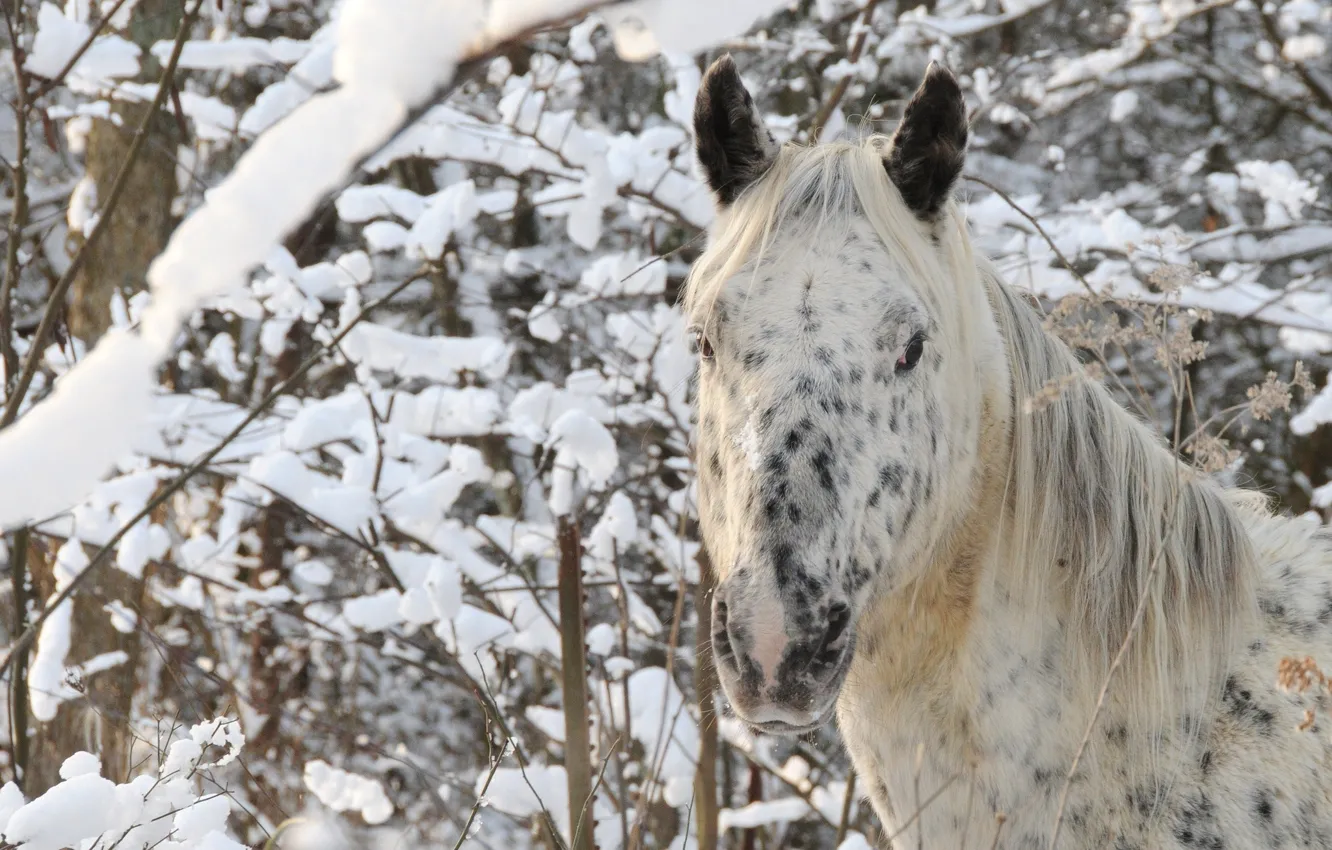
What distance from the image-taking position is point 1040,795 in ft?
6.27

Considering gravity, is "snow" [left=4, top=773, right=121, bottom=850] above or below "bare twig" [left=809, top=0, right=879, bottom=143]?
above

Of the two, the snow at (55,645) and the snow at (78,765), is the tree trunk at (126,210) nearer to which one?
the snow at (55,645)

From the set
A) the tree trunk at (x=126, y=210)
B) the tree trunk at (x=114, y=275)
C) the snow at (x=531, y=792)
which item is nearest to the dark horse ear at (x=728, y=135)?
the snow at (x=531, y=792)

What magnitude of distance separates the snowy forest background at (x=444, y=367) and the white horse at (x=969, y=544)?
0.21 meters

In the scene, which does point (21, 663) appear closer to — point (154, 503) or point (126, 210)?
point (154, 503)

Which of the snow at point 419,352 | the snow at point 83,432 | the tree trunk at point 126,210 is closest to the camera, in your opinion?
the snow at point 83,432

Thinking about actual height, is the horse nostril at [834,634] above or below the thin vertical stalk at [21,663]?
above

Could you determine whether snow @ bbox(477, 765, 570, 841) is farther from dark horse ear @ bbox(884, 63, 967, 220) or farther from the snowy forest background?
dark horse ear @ bbox(884, 63, 967, 220)

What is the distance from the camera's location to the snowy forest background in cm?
67

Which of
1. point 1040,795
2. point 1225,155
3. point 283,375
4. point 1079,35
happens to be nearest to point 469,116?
point 283,375

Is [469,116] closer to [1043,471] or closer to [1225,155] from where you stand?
[1043,471]

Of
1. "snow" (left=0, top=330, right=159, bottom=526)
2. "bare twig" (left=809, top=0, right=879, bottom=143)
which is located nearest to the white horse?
"snow" (left=0, top=330, right=159, bottom=526)

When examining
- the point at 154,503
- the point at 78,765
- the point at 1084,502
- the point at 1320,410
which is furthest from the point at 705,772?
the point at 1320,410

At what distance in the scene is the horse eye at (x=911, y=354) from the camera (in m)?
1.92
